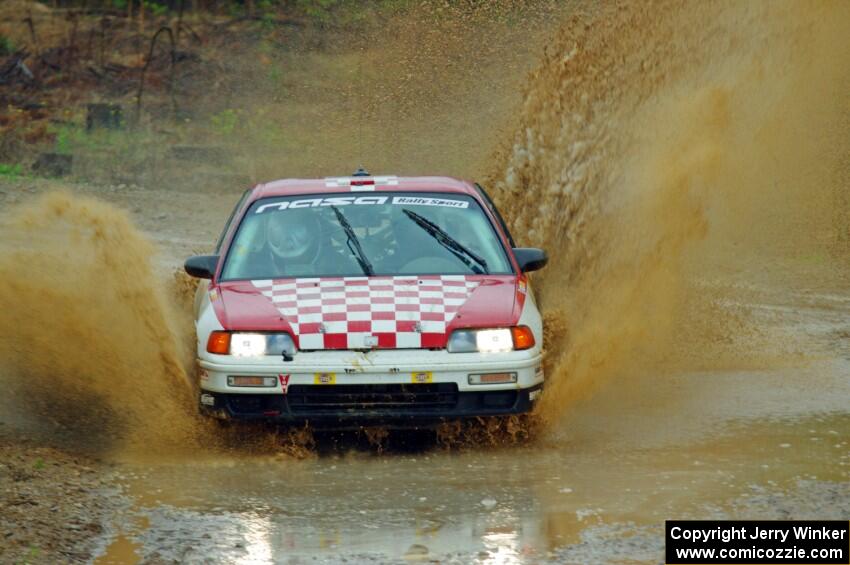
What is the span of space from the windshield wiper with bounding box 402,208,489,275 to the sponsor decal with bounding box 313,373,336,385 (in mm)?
1316

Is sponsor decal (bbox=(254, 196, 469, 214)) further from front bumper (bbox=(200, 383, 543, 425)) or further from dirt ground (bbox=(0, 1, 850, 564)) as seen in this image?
front bumper (bbox=(200, 383, 543, 425))

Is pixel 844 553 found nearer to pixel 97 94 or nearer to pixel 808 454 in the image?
pixel 808 454

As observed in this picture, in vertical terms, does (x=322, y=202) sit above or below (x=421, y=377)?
above

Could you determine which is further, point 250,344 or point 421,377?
point 250,344

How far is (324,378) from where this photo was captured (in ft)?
23.3

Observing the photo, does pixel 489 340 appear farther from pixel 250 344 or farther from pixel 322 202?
pixel 322 202

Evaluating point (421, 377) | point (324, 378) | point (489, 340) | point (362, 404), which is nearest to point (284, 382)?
point (324, 378)

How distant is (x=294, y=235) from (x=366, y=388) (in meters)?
1.51

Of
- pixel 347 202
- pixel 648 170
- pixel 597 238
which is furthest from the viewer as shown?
pixel 648 170

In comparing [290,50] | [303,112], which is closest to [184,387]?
[303,112]

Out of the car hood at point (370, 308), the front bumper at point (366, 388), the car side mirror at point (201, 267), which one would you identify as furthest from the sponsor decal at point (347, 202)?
the front bumper at point (366, 388)

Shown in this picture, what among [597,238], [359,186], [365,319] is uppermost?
[359,186]

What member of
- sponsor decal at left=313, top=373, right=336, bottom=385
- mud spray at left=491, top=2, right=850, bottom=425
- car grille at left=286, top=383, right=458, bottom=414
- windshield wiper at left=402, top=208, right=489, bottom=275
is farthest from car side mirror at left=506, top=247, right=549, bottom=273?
sponsor decal at left=313, top=373, right=336, bottom=385

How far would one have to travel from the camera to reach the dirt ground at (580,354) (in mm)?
6137
